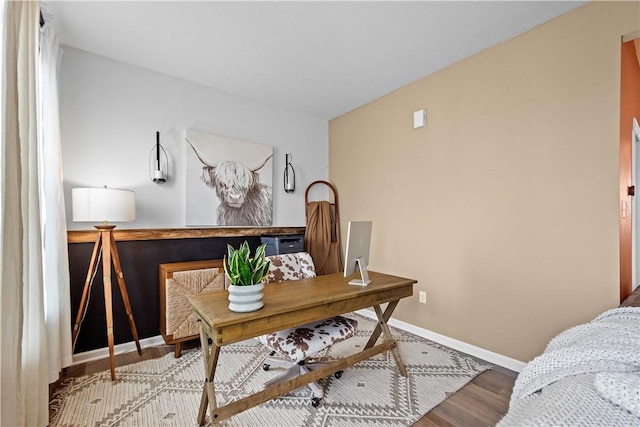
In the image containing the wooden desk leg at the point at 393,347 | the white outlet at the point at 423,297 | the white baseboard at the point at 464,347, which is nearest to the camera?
the wooden desk leg at the point at 393,347

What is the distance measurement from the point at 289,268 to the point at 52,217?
1.63 metres

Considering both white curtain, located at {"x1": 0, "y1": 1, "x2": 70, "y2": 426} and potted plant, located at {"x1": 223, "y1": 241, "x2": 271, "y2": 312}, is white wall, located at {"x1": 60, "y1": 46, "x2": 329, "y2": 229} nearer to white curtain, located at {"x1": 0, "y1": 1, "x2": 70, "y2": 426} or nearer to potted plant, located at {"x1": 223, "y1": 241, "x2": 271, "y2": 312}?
white curtain, located at {"x1": 0, "y1": 1, "x2": 70, "y2": 426}

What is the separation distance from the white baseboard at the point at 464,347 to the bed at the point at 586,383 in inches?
47.0

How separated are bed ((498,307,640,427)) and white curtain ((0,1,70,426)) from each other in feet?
6.20

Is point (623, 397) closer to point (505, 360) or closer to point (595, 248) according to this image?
point (595, 248)

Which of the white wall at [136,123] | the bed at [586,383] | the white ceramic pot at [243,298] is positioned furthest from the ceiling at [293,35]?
the bed at [586,383]

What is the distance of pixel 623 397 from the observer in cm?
75

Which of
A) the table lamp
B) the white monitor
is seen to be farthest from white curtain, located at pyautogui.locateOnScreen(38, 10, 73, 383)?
the white monitor

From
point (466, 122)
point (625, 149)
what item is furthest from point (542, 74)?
point (625, 149)

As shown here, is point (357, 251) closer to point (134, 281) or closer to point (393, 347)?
point (393, 347)

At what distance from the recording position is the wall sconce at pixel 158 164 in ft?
8.52

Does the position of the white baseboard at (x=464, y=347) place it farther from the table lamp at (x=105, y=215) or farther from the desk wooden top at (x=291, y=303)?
the table lamp at (x=105, y=215)

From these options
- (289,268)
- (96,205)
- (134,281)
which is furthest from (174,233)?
(289,268)

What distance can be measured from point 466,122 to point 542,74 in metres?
A: 0.58
